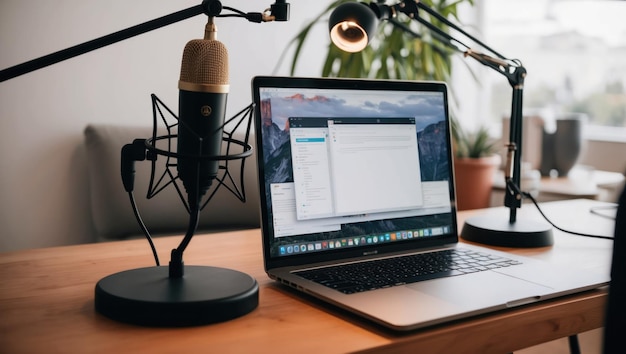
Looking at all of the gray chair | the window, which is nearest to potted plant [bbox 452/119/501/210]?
the window

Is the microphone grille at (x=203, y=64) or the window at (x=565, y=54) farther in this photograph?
the window at (x=565, y=54)

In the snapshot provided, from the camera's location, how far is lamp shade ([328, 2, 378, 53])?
1046mm

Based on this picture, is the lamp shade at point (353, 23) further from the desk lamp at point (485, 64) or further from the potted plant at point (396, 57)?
the potted plant at point (396, 57)

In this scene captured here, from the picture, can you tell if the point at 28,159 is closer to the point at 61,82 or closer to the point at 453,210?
the point at 61,82

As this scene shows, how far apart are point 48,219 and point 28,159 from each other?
220 millimetres

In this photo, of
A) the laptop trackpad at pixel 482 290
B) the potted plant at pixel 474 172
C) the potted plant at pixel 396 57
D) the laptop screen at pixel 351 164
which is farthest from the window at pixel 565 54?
the laptop trackpad at pixel 482 290

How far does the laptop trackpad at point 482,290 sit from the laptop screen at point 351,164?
0.18m

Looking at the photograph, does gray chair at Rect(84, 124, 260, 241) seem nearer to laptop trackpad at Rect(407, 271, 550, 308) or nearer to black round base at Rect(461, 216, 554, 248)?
black round base at Rect(461, 216, 554, 248)

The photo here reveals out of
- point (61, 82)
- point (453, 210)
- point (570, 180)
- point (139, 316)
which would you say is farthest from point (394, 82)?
point (570, 180)

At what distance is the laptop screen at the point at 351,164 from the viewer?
0.98 m

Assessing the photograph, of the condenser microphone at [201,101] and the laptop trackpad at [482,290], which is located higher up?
the condenser microphone at [201,101]

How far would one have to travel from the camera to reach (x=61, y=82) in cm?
212

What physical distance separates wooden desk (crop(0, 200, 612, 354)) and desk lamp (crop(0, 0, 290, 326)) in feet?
0.06

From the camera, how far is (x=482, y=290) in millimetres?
867
